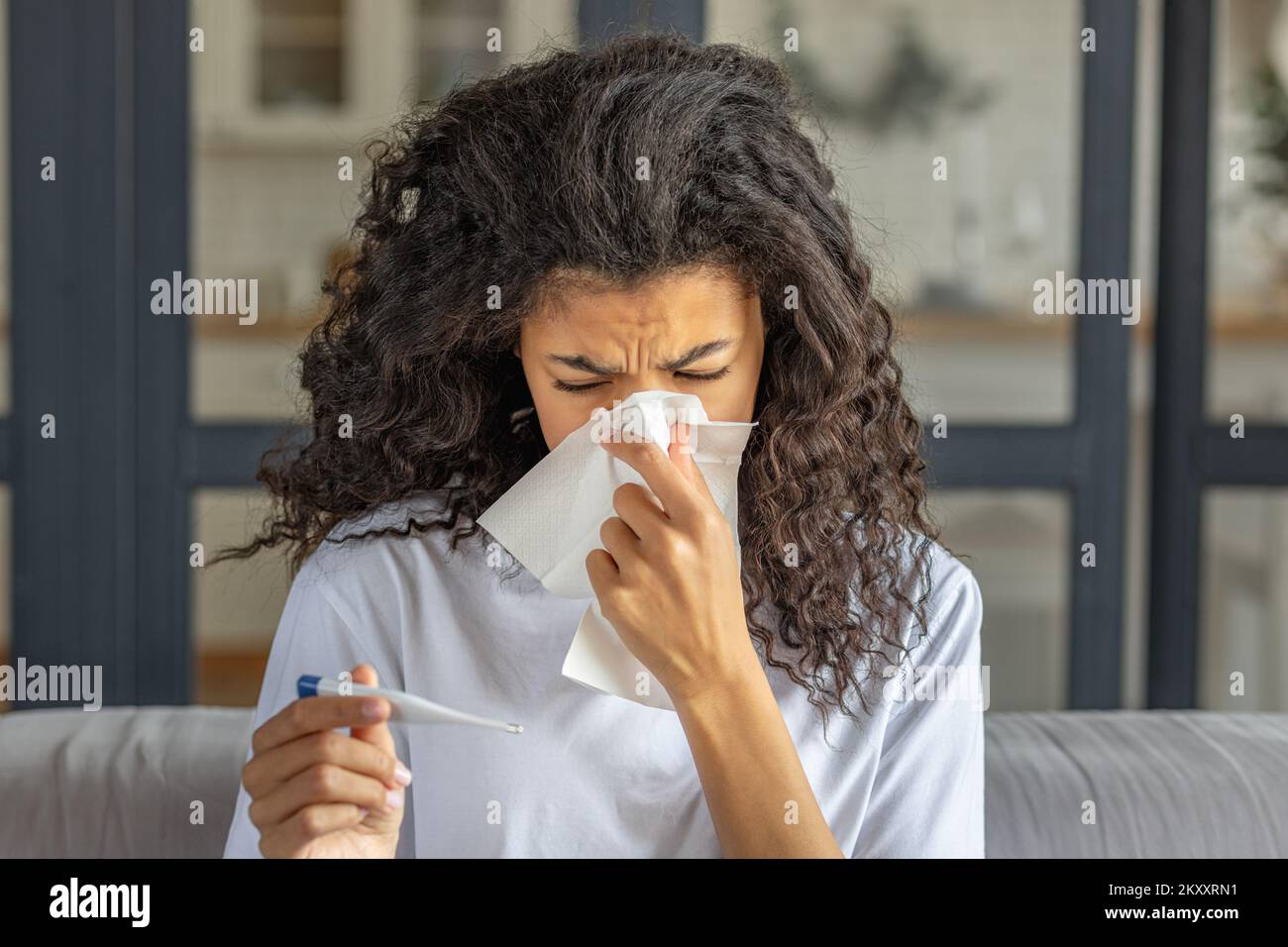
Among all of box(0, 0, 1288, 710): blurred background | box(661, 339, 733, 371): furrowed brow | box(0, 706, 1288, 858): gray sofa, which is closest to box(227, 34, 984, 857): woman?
box(661, 339, 733, 371): furrowed brow

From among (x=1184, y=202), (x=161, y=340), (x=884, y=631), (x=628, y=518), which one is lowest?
(x=884, y=631)

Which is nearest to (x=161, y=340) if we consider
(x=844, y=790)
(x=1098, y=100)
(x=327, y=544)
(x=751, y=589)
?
(x=327, y=544)

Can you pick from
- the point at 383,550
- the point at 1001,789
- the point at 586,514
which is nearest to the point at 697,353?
the point at 586,514

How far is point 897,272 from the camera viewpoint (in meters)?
2.04

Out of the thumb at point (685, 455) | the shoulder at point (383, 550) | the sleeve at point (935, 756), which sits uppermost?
the thumb at point (685, 455)

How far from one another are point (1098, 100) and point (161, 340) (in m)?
1.60

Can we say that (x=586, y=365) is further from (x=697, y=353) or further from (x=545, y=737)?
(x=545, y=737)

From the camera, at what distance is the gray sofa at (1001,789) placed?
3.43 feet

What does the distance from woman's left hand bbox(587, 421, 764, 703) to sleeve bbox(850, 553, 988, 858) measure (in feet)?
0.64

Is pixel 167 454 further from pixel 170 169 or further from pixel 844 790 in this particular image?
pixel 844 790

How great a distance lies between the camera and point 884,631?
960 mm

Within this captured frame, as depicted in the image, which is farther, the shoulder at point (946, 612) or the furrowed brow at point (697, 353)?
the shoulder at point (946, 612)

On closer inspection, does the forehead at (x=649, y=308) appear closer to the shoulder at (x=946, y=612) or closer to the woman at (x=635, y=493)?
the woman at (x=635, y=493)

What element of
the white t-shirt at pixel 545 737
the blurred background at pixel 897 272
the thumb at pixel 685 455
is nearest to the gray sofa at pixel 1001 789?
the white t-shirt at pixel 545 737
